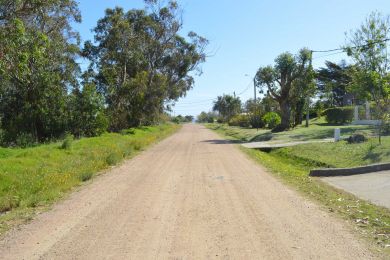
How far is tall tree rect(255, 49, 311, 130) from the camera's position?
41281 millimetres

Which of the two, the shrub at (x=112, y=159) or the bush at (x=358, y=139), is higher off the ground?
the bush at (x=358, y=139)

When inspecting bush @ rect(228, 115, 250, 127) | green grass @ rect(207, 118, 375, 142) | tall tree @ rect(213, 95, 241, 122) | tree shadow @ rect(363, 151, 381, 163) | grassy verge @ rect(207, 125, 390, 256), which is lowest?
grassy verge @ rect(207, 125, 390, 256)

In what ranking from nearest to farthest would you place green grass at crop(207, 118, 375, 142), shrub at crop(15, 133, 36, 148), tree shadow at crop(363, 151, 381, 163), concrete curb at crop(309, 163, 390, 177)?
concrete curb at crop(309, 163, 390, 177)
tree shadow at crop(363, 151, 381, 163)
shrub at crop(15, 133, 36, 148)
green grass at crop(207, 118, 375, 142)

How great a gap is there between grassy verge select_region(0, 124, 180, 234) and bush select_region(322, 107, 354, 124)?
3282 cm

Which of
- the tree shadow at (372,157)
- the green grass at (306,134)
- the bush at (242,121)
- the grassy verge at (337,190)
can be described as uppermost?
the bush at (242,121)

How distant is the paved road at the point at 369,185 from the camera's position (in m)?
10.6

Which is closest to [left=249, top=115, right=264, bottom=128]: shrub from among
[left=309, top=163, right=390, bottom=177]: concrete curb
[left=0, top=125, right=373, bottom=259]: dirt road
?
[left=309, top=163, right=390, bottom=177]: concrete curb

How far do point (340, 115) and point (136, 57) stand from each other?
2247 cm

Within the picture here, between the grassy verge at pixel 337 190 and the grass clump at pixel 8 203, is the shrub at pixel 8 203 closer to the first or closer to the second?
the grass clump at pixel 8 203

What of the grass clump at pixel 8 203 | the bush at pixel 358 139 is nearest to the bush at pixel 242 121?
the bush at pixel 358 139

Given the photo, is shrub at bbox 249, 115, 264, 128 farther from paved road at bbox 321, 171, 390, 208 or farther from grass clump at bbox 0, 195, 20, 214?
grass clump at bbox 0, 195, 20, 214

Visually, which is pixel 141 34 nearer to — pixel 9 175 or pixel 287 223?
pixel 9 175

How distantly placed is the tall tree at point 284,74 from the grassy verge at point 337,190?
55.2ft

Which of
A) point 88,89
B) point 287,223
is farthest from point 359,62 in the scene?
point 287,223
